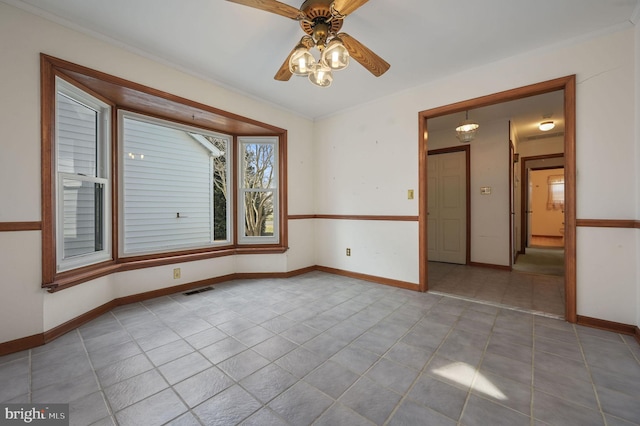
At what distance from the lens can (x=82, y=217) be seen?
2.52 metres

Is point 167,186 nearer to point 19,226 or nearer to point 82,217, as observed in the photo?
point 82,217

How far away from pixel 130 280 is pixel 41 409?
1.65 meters

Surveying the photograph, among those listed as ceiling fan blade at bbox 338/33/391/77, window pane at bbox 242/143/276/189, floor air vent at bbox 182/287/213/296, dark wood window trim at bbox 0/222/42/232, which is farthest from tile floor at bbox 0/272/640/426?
ceiling fan blade at bbox 338/33/391/77

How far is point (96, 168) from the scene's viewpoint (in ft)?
8.70

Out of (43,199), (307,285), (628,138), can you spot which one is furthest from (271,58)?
(628,138)

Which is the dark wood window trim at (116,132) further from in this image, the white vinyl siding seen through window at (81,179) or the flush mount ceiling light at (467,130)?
the flush mount ceiling light at (467,130)

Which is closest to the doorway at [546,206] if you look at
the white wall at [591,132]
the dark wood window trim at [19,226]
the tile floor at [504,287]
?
the tile floor at [504,287]

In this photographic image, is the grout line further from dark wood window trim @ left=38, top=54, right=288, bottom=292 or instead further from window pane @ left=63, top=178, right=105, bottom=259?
window pane @ left=63, top=178, right=105, bottom=259

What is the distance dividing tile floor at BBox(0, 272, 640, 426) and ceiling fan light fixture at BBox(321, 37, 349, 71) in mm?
2072

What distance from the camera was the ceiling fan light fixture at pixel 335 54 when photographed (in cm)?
168

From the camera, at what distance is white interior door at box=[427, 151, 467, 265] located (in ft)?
16.0

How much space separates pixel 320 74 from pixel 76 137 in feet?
8.09

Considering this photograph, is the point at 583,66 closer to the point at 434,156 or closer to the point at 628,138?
the point at 628,138
